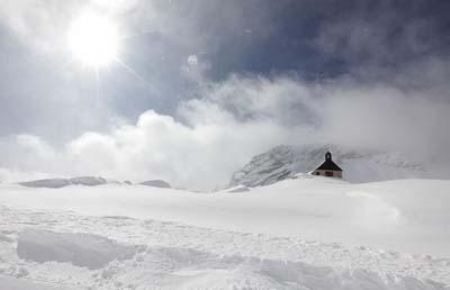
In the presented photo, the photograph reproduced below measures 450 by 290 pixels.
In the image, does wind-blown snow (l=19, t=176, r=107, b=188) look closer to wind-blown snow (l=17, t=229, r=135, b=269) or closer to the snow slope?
the snow slope

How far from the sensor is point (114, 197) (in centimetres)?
2466

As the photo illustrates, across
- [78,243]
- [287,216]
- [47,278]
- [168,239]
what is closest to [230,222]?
[287,216]

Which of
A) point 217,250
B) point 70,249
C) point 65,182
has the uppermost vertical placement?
point 65,182

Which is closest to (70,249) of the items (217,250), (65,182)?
(217,250)

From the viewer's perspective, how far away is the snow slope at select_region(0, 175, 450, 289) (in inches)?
421

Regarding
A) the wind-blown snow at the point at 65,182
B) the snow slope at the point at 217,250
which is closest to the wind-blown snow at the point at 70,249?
the snow slope at the point at 217,250

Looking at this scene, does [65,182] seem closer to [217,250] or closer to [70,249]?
[70,249]

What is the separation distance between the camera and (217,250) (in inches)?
490

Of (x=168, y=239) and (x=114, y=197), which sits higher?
(x=114, y=197)

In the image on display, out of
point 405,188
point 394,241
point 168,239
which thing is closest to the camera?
point 168,239

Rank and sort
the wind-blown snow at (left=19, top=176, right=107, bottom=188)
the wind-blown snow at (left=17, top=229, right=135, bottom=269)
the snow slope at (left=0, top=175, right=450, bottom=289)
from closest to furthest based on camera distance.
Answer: the snow slope at (left=0, top=175, right=450, bottom=289)
the wind-blown snow at (left=17, top=229, right=135, bottom=269)
the wind-blown snow at (left=19, top=176, right=107, bottom=188)

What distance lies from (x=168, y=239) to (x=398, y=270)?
669cm

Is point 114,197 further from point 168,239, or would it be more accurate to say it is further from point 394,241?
point 394,241

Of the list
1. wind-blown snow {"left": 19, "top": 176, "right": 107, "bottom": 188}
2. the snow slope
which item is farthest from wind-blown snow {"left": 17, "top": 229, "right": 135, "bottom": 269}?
wind-blown snow {"left": 19, "top": 176, "right": 107, "bottom": 188}
